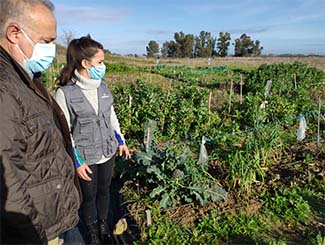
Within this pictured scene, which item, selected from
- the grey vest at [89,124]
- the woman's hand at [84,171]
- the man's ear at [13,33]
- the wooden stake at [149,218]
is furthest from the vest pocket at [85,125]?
the man's ear at [13,33]

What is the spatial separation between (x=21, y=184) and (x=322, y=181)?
11.6ft

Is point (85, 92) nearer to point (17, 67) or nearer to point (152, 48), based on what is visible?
point (17, 67)

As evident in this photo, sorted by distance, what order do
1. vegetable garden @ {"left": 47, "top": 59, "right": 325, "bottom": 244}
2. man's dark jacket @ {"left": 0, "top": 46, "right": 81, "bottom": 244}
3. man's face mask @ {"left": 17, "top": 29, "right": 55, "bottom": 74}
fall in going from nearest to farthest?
man's dark jacket @ {"left": 0, "top": 46, "right": 81, "bottom": 244}, man's face mask @ {"left": 17, "top": 29, "right": 55, "bottom": 74}, vegetable garden @ {"left": 47, "top": 59, "right": 325, "bottom": 244}

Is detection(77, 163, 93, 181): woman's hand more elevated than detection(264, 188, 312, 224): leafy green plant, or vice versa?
detection(77, 163, 93, 181): woman's hand

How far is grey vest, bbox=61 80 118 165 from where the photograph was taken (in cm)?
255

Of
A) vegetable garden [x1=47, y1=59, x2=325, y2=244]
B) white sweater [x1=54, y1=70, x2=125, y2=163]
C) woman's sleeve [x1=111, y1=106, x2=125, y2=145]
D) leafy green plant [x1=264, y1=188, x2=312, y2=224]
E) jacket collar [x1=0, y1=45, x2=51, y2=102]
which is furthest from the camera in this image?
leafy green plant [x1=264, y1=188, x2=312, y2=224]

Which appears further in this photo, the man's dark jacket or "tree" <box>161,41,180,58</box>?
"tree" <box>161,41,180,58</box>

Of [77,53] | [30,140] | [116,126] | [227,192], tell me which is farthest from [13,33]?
[227,192]

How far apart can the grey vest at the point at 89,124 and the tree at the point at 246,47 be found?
5861 cm

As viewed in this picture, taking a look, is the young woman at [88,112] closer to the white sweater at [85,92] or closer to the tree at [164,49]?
A: the white sweater at [85,92]

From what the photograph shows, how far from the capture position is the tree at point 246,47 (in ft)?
192

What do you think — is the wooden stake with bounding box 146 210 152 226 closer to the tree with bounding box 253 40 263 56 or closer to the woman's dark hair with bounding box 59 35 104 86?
the woman's dark hair with bounding box 59 35 104 86

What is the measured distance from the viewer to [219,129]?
6.29 metres

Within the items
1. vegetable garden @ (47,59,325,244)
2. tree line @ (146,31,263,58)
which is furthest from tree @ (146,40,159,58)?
vegetable garden @ (47,59,325,244)
